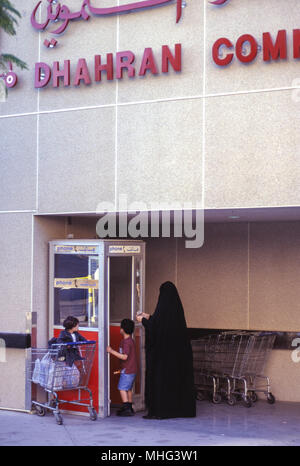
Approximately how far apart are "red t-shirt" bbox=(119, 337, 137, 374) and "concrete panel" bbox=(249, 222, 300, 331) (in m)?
2.68

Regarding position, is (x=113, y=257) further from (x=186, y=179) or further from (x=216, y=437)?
(x=216, y=437)

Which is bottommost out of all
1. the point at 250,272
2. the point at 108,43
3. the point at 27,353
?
the point at 27,353

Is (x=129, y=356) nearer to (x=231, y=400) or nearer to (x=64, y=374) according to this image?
(x=64, y=374)

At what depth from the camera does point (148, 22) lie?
36.5 feet

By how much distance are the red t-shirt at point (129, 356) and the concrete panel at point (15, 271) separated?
64.3 inches

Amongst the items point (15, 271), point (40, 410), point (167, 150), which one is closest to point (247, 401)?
point (40, 410)

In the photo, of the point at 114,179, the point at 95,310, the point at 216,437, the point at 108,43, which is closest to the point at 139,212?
the point at 114,179

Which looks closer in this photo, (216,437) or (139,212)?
(216,437)

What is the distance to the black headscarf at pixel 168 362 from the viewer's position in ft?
37.1

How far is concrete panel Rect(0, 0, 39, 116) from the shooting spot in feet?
39.6

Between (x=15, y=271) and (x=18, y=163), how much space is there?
1.72 meters

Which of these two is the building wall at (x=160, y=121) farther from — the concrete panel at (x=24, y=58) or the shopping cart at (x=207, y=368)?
the shopping cart at (x=207, y=368)

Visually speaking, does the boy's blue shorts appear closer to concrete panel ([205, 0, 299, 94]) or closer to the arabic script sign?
concrete panel ([205, 0, 299, 94])

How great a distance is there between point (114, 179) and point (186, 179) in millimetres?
Answer: 1207
